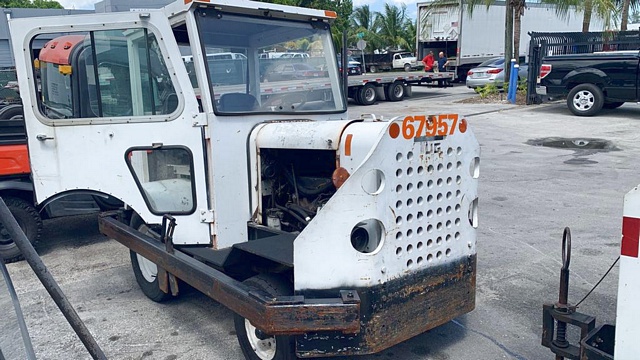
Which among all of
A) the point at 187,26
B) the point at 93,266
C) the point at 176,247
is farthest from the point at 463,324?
the point at 93,266

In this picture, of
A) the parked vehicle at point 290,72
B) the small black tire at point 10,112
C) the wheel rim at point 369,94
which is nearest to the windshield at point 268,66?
the parked vehicle at point 290,72

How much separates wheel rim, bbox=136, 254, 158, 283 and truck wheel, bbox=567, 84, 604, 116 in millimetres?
12972

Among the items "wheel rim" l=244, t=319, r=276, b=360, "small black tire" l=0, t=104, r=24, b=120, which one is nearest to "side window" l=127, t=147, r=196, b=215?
"wheel rim" l=244, t=319, r=276, b=360

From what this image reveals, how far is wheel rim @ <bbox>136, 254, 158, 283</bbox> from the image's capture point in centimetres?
486

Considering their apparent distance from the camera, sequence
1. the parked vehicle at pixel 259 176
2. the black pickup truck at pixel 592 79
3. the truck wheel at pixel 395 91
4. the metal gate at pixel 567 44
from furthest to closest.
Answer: the truck wheel at pixel 395 91, the metal gate at pixel 567 44, the black pickup truck at pixel 592 79, the parked vehicle at pixel 259 176

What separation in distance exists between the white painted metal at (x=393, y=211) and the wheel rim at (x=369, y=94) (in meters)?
17.5

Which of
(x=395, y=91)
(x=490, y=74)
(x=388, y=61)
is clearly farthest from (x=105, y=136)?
(x=388, y=61)

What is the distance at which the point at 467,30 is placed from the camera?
2717 cm

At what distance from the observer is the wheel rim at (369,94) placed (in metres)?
20.9

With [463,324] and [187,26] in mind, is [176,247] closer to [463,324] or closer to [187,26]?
[187,26]

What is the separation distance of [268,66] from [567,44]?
1514cm

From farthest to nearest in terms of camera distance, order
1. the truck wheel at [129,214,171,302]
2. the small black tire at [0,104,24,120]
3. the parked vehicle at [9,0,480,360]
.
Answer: the small black tire at [0,104,24,120]
the truck wheel at [129,214,171,302]
the parked vehicle at [9,0,480,360]

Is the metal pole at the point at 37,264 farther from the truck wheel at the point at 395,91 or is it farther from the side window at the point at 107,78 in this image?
the truck wheel at the point at 395,91

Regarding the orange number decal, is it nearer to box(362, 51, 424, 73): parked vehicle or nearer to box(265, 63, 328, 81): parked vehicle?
box(265, 63, 328, 81): parked vehicle
